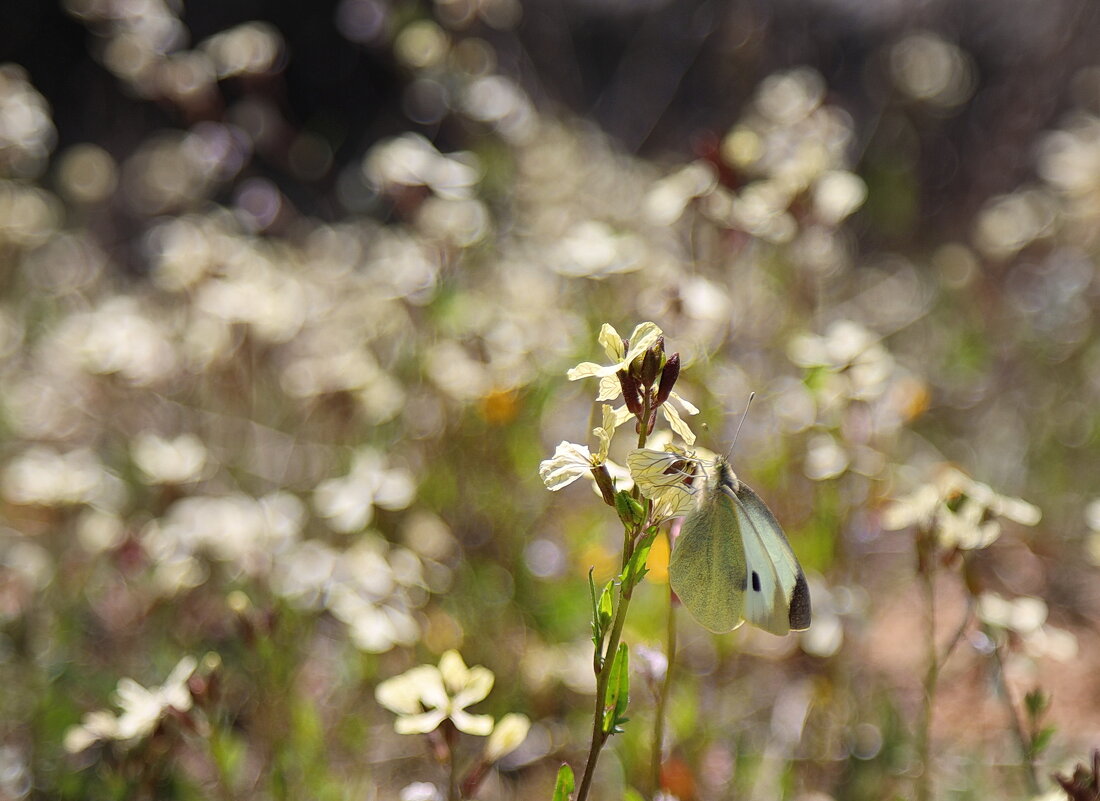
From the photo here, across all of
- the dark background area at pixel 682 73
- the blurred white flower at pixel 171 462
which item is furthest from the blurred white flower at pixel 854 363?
the dark background area at pixel 682 73

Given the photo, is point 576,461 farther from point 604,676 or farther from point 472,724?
point 472,724

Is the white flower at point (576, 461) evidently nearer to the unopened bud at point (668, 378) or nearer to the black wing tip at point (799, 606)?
the unopened bud at point (668, 378)

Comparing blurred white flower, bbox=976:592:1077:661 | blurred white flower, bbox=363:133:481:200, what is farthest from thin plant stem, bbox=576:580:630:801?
blurred white flower, bbox=363:133:481:200

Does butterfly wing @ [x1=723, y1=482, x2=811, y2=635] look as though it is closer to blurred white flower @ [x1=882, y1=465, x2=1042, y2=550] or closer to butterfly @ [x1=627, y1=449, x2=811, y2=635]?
butterfly @ [x1=627, y1=449, x2=811, y2=635]

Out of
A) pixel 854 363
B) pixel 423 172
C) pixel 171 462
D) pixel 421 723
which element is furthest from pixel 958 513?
pixel 171 462

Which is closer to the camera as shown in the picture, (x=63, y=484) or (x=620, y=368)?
(x=620, y=368)

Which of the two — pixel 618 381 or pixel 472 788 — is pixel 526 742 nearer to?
pixel 472 788

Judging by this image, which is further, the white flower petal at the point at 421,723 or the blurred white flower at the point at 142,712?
the blurred white flower at the point at 142,712
